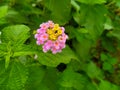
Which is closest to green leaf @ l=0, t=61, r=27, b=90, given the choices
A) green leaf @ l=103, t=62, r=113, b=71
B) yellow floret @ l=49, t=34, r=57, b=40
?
yellow floret @ l=49, t=34, r=57, b=40

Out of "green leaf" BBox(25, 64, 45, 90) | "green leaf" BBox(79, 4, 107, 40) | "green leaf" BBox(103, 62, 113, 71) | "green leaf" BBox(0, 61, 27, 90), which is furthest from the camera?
"green leaf" BBox(103, 62, 113, 71)

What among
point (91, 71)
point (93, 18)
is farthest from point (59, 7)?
point (91, 71)

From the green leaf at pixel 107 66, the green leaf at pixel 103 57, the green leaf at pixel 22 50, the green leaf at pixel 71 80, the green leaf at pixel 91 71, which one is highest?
the green leaf at pixel 22 50

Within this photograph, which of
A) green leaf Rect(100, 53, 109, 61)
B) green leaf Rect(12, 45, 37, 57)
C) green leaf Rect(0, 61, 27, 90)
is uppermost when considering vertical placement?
green leaf Rect(12, 45, 37, 57)

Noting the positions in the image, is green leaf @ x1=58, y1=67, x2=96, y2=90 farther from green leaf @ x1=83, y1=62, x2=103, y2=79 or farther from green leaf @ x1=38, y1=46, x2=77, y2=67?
green leaf @ x1=83, y1=62, x2=103, y2=79

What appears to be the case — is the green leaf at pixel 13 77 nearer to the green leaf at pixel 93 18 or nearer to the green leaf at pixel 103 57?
the green leaf at pixel 93 18

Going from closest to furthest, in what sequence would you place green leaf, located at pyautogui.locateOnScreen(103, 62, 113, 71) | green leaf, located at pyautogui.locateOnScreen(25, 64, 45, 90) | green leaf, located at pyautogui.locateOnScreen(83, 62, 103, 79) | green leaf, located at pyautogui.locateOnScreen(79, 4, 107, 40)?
green leaf, located at pyautogui.locateOnScreen(25, 64, 45, 90)
green leaf, located at pyautogui.locateOnScreen(79, 4, 107, 40)
green leaf, located at pyautogui.locateOnScreen(83, 62, 103, 79)
green leaf, located at pyautogui.locateOnScreen(103, 62, 113, 71)

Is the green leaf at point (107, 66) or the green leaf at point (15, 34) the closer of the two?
the green leaf at point (15, 34)

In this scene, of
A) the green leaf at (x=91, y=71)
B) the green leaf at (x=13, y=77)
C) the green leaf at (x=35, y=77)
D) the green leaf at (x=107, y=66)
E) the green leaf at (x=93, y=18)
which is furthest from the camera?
the green leaf at (x=107, y=66)

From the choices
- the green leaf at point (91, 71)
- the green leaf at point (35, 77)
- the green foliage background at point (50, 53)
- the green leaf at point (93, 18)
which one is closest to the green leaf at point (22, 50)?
the green foliage background at point (50, 53)
